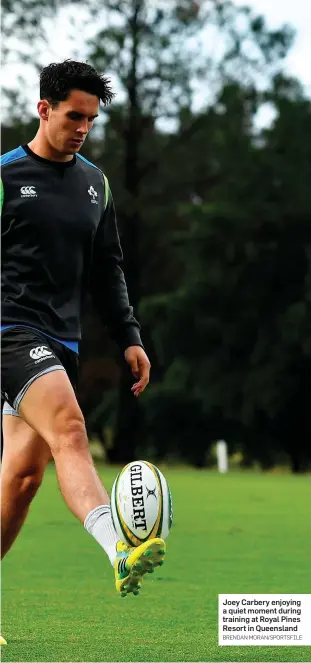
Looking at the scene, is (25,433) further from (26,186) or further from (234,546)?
(234,546)

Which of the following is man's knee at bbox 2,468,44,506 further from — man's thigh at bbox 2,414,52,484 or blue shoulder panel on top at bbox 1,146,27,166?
blue shoulder panel on top at bbox 1,146,27,166

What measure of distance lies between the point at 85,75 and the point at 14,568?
17.6 ft

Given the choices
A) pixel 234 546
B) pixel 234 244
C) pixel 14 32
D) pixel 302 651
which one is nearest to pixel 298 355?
pixel 234 244

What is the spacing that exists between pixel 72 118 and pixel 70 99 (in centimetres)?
8

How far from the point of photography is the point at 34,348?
615 centimetres

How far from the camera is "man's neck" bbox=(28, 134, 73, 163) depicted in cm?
643

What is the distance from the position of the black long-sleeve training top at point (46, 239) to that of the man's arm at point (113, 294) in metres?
0.16

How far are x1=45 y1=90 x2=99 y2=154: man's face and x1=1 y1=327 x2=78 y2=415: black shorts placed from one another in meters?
0.85

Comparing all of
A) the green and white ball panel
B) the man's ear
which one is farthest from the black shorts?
the man's ear

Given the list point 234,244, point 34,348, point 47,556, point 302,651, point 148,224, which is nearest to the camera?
point 34,348

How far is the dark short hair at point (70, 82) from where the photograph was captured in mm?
6188

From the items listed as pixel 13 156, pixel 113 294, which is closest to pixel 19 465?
pixel 113 294

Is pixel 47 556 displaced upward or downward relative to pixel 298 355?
upward

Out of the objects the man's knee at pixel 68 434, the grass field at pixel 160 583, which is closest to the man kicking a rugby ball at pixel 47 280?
the man's knee at pixel 68 434
